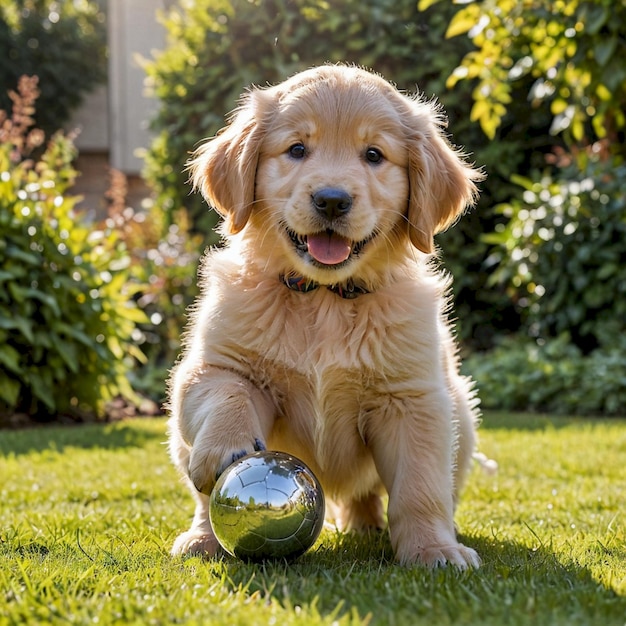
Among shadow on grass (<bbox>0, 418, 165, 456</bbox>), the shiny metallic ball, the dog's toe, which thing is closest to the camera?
the shiny metallic ball

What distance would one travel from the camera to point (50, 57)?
77.7ft

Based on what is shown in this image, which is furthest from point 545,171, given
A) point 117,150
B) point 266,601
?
point 117,150

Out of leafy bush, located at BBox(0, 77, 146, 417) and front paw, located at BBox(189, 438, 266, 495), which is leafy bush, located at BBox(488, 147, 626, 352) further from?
front paw, located at BBox(189, 438, 266, 495)

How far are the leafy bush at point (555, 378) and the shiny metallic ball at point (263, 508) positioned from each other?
16.3 feet

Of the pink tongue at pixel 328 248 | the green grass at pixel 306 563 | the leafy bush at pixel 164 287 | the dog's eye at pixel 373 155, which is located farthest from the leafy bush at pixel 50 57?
the pink tongue at pixel 328 248

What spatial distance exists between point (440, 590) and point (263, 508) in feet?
1.75

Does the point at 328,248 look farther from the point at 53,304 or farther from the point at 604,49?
the point at 604,49

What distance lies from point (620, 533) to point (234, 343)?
145 cm

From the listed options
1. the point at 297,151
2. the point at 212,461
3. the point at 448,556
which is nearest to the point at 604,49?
the point at 297,151

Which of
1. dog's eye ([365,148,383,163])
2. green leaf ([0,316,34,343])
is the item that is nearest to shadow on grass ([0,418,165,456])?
green leaf ([0,316,34,343])

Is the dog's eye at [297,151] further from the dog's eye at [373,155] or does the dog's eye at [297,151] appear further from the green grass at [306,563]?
the green grass at [306,563]

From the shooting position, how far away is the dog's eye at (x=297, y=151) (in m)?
2.95

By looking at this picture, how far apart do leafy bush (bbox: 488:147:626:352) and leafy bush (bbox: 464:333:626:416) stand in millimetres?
229

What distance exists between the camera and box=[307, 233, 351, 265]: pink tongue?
2828 mm
